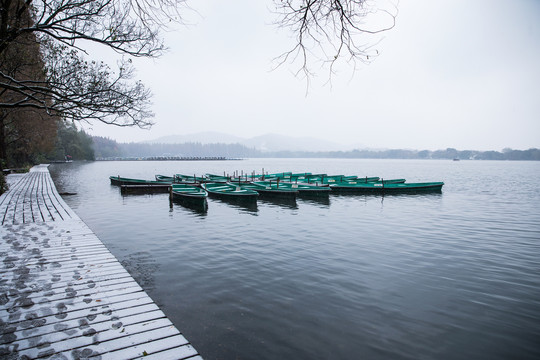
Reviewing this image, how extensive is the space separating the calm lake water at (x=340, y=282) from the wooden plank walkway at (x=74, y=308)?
60.0 inches

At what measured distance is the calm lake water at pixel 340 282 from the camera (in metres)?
5.97

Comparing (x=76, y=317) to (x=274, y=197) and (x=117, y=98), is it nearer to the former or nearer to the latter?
(x=117, y=98)

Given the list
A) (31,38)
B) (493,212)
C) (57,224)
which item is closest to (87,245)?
(57,224)

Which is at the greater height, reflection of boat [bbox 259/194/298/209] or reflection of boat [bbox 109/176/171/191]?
reflection of boat [bbox 109/176/171/191]

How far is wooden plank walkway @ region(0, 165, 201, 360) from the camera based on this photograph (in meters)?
3.90

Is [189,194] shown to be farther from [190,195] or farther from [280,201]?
[280,201]

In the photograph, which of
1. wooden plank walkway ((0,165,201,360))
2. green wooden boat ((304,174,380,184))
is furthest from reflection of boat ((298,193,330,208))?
wooden plank walkway ((0,165,201,360))

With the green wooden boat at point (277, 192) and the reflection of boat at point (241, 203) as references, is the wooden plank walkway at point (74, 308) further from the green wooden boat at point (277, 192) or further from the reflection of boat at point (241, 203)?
the green wooden boat at point (277, 192)

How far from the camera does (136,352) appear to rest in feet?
12.7

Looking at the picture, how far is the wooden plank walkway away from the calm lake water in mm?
1524

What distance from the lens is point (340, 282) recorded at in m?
8.80

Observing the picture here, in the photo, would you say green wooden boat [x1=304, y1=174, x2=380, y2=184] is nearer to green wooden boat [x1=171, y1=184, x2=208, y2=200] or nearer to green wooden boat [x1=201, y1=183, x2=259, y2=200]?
green wooden boat [x1=201, y1=183, x2=259, y2=200]

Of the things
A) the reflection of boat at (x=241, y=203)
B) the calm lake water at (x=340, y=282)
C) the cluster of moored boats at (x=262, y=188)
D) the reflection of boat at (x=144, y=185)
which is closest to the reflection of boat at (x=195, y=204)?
the cluster of moored boats at (x=262, y=188)

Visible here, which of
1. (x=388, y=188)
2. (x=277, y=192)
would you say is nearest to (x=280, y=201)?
(x=277, y=192)
